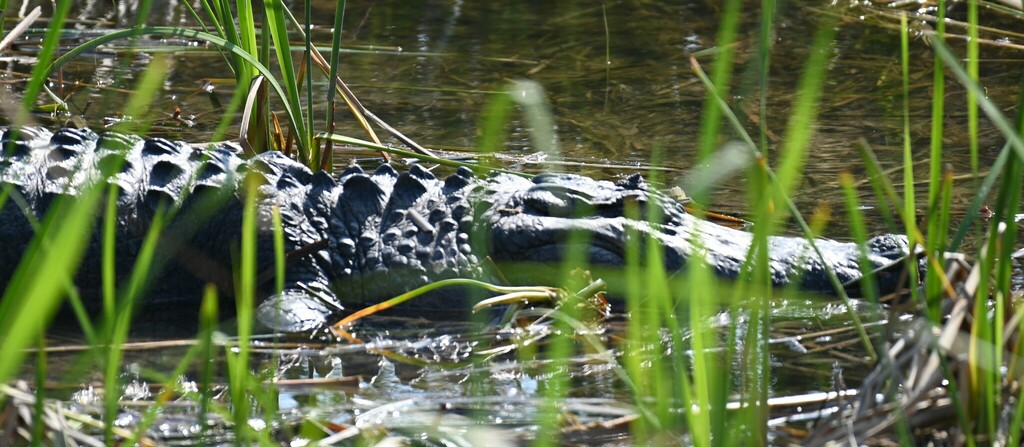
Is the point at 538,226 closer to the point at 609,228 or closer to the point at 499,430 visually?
the point at 609,228

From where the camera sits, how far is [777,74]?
6121 millimetres

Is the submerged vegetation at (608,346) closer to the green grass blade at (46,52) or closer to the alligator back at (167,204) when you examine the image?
the green grass blade at (46,52)

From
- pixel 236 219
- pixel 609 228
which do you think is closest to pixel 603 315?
pixel 609 228

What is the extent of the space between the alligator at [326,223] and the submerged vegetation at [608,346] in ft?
0.39

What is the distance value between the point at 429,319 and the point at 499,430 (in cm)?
128

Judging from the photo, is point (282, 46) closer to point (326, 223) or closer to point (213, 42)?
point (213, 42)

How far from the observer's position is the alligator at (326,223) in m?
3.81

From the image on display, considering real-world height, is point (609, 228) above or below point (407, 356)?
above

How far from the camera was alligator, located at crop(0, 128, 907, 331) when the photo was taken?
3.81 m

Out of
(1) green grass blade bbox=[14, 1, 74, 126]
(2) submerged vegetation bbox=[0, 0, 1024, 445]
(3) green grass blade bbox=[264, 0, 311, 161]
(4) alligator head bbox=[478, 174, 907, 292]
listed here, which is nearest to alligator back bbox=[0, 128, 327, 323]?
(2) submerged vegetation bbox=[0, 0, 1024, 445]

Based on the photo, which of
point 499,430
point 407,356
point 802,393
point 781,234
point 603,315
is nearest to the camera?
point 499,430

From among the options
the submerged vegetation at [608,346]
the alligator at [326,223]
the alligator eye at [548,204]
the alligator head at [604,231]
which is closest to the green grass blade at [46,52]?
the submerged vegetation at [608,346]

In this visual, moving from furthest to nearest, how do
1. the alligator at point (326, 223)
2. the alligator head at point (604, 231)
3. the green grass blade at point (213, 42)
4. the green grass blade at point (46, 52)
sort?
the alligator at point (326, 223) < the alligator head at point (604, 231) < the green grass blade at point (213, 42) < the green grass blade at point (46, 52)

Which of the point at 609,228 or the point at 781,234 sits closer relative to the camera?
the point at 609,228
